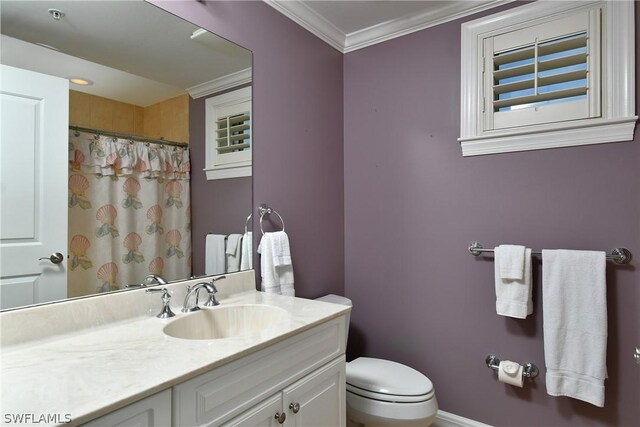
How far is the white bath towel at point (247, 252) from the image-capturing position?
5.50ft

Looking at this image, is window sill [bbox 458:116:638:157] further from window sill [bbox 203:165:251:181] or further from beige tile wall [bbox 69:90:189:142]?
beige tile wall [bbox 69:90:189:142]

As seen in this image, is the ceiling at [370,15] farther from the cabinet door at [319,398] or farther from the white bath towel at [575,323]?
the cabinet door at [319,398]

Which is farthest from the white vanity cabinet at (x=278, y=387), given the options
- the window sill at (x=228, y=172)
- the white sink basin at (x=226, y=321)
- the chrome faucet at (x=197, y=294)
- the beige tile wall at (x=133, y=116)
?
the beige tile wall at (x=133, y=116)

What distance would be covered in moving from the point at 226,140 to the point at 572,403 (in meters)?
1.99

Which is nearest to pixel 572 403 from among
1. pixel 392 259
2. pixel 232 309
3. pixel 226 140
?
pixel 392 259

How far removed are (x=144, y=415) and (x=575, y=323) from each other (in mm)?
1684

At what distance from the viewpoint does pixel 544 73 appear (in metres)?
1.67

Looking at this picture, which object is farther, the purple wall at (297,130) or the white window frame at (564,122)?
the purple wall at (297,130)

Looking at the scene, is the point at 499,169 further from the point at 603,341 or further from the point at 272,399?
the point at 272,399

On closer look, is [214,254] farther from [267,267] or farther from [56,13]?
[56,13]

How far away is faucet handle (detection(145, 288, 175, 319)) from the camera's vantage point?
1229 mm

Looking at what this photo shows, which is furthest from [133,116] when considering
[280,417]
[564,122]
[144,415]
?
[564,122]

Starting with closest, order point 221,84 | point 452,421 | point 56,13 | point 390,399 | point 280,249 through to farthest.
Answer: point 56,13, point 390,399, point 221,84, point 280,249, point 452,421

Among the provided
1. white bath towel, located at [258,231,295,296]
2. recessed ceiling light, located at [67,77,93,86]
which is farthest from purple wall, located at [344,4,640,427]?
recessed ceiling light, located at [67,77,93,86]
